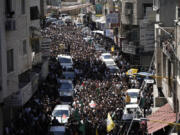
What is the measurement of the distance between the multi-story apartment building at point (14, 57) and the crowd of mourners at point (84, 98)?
0.83m

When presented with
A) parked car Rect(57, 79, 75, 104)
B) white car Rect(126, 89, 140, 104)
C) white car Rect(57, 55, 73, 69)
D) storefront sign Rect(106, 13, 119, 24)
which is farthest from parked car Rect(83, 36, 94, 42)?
white car Rect(126, 89, 140, 104)

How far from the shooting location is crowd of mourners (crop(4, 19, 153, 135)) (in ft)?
86.8

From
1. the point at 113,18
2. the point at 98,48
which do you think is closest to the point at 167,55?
the point at 113,18

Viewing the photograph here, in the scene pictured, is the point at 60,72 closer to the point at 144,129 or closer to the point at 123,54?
the point at 123,54

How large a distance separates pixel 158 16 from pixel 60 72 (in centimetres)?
1365

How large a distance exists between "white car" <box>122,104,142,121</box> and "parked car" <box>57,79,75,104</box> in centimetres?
452

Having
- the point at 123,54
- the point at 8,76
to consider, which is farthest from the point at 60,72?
the point at 8,76

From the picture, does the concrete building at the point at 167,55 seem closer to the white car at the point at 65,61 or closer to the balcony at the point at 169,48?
the balcony at the point at 169,48

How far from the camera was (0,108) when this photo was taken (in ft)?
82.1

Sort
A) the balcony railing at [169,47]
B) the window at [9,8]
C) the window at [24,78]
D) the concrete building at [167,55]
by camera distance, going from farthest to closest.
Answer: the window at [24,78] < the window at [9,8] < the balcony railing at [169,47] < the concrete building at [167,55]

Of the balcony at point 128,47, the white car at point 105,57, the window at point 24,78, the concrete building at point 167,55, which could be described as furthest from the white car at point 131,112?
the white car at point 105,57

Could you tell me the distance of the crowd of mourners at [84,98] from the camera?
2647 centimetres

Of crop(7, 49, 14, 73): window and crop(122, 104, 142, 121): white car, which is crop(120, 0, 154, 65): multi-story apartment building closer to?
crop(122, 104, 142, 121): white car

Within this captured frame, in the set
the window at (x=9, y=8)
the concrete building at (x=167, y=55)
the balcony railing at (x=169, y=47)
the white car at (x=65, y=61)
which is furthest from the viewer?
the white car at (x=65, y=61)
